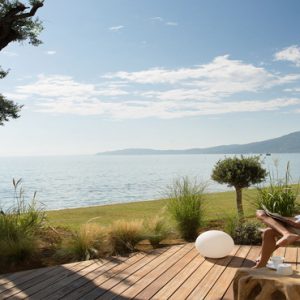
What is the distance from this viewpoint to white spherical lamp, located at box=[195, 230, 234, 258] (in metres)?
Answer: 5.39

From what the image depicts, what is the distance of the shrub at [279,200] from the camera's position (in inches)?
277

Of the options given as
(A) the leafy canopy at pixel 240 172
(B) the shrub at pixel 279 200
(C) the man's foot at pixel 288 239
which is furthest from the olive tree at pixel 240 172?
(C) the man's foot at pixel 288 239

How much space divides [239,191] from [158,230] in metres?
3.11

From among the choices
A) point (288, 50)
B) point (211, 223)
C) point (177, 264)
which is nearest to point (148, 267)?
point (177, 264)

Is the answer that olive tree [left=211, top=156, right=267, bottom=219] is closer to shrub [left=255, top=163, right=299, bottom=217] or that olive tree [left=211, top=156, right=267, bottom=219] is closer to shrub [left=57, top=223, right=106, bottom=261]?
shrub [left=255, top=163, right=299, bottom=217]

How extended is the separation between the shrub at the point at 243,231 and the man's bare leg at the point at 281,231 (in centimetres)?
259

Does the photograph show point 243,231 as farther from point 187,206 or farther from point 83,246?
point 83,246

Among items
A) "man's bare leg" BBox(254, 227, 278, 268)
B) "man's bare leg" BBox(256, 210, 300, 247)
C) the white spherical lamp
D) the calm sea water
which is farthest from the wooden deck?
the calm sea water

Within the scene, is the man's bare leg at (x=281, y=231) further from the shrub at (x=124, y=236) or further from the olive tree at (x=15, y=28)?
the olive tree at (x=15, y=28)

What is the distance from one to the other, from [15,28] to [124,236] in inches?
164

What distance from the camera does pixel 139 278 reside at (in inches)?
182

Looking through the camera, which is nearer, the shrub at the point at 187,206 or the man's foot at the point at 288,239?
the man's foot at the point at 288,239

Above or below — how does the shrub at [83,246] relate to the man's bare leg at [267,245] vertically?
below

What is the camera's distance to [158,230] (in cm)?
656
